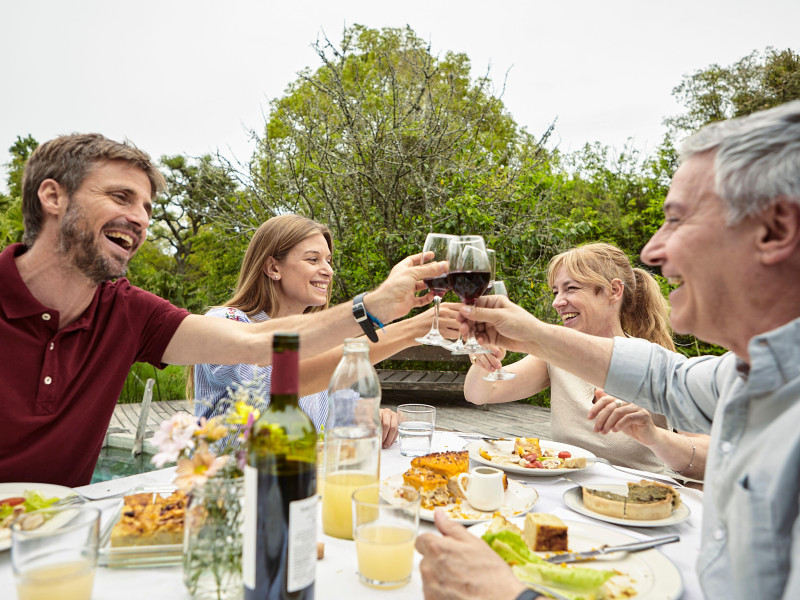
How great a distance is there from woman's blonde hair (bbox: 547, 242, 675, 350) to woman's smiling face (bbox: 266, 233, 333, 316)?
1.49 metres

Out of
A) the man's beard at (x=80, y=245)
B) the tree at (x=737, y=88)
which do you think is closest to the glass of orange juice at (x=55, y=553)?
the man's beard at (x=80, y=245)

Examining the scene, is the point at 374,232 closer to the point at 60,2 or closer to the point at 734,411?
the point at 60,2

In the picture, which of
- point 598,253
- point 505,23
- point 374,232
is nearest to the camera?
point 598,253

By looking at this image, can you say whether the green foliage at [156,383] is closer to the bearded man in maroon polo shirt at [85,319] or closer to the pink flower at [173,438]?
the bearded man in maroon polo shirt at [85,319]

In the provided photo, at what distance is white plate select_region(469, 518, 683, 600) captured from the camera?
1087 millimetres

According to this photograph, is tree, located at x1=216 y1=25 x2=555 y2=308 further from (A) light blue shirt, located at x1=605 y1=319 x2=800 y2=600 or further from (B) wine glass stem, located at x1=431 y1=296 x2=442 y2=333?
(A) light blue shirt, located at x1=605 y1=319 x2=800 y2=600

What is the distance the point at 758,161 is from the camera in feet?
3.34

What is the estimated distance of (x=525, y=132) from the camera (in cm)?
1753

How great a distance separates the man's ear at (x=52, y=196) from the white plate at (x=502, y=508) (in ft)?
5.78

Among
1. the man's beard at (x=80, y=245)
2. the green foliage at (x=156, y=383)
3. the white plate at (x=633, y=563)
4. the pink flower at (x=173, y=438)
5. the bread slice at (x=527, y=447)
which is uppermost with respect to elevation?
the man's beard at (x=80, y=245)

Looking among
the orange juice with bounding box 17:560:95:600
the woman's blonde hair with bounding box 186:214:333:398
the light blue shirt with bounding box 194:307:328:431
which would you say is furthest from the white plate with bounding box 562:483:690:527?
the woman's blonde hair with bounding box 186:214:333:398

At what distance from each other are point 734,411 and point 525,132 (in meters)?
17.8

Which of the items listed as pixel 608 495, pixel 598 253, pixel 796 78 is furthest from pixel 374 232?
pixel 796 78

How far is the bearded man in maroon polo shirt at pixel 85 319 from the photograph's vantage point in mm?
1985
